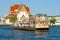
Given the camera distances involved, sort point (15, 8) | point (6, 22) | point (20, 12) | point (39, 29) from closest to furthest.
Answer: point (39, 29)
point (20, 12)
point (6, 22)
point (15, 8)

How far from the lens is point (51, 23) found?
146 metres

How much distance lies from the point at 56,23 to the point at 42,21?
83349mm

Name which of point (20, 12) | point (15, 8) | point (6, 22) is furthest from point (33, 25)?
point (15, 8)

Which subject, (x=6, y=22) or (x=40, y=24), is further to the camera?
(x=6, y=22)

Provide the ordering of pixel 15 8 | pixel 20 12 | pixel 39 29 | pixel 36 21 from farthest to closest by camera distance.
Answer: pixel 15 8 → pixel 20 12 → pixel 36 21 → pixel 39 29

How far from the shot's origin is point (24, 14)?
469 ft

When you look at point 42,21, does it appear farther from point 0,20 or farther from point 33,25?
point 0,20

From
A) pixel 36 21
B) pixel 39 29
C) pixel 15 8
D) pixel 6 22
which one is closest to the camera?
pixel 39 29

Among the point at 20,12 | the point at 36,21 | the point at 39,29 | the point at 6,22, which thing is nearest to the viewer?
the point at 39,29

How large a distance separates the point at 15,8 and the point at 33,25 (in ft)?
311

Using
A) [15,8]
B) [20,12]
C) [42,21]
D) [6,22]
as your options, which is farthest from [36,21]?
[15,8]

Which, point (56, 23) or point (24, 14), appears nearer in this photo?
point (24, 14)

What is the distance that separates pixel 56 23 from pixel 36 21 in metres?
81.6

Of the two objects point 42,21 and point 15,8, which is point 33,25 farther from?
point 15,8
